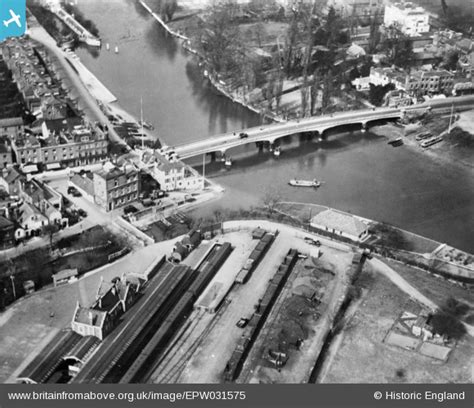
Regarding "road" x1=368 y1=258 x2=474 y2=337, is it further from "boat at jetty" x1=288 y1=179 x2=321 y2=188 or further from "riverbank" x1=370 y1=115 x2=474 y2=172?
"riverbank" x1=370 y1=115 x2=474 y2=172

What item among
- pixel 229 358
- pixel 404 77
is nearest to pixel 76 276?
pixel 229 358

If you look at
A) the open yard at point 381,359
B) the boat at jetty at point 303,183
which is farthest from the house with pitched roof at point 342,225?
the open yard at point 381,359

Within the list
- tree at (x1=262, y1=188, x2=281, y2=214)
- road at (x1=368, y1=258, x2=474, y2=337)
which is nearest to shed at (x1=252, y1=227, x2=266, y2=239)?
tree at (x1=262, y1=188, x2=281, y2=214)

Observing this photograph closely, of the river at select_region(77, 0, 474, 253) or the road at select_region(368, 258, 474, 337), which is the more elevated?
the road at select_region(368, 258, 474, 337)

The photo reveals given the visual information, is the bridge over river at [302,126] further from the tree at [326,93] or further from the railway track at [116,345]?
the railway track at [116,345]

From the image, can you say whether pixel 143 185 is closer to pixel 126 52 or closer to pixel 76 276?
pixel 76 276
